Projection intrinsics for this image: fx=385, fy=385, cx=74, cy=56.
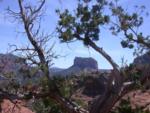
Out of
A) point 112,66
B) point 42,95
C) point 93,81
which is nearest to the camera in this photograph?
point 42,95

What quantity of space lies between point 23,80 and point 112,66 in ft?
11.5

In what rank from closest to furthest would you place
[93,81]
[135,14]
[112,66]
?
1. [112,66]
2. [135,14]
3. [93,81]

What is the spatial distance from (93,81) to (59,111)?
3131 centimetres

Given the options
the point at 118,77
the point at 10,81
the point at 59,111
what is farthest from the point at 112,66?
the point at 10,81

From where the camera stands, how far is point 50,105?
15719 mm

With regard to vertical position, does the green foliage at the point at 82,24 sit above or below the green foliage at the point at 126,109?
above

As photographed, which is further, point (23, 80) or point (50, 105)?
point (50, 105)

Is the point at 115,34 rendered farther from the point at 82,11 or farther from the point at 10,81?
the point at 10,81

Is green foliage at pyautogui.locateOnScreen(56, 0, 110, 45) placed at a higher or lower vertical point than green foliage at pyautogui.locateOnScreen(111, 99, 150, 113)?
higher

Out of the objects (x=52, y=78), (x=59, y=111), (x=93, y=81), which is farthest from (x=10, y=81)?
(x=93, y=81)

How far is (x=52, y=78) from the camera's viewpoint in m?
14.6

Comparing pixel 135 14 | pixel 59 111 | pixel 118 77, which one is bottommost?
pixel 59 111

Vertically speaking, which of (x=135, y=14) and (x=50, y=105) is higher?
(x=135, y=14)

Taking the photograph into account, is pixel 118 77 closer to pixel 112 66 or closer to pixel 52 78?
pixel 112 66
